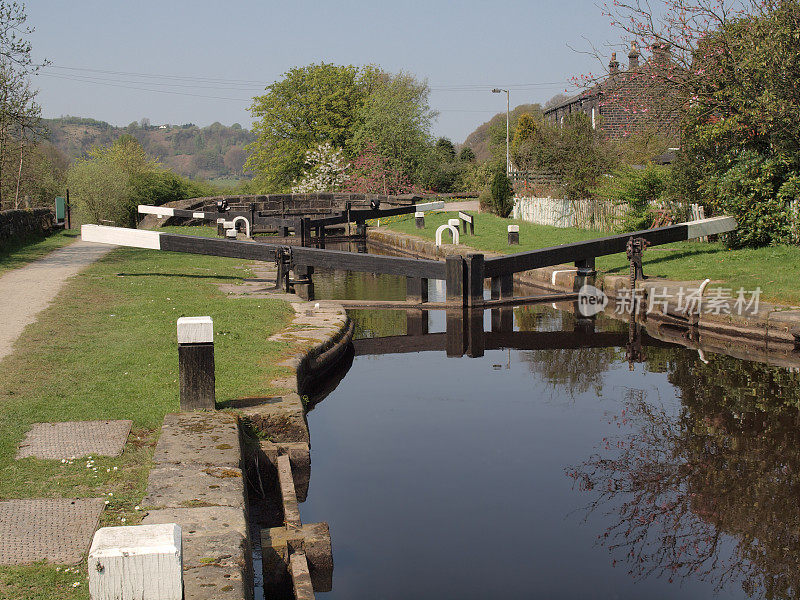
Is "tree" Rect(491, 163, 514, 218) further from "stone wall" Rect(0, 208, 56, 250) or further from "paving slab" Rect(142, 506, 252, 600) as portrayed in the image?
"paving slab" Rect(142, 506, 252, 600)

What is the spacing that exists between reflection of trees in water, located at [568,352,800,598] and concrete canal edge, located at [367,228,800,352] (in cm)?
155

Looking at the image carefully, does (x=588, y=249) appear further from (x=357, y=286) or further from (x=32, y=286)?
(x=32, y=286)

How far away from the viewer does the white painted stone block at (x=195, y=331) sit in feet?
18.4

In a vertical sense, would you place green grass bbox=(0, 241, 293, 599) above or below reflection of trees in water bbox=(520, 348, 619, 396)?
above

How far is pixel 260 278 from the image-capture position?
1490 centimetres

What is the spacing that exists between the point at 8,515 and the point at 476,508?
2738mm

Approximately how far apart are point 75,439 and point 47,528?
4.47 feet

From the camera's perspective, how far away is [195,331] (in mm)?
5629

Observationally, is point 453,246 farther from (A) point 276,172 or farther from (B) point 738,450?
(A) point 276,172

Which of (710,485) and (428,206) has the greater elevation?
(428,206)

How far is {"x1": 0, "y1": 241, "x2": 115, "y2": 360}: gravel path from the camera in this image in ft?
30.0

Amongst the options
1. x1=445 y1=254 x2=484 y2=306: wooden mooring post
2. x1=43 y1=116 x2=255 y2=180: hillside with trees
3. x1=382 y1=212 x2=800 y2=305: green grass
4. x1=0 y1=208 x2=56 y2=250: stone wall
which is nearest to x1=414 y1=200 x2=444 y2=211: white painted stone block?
x1=382 y1=212 x2=800 y2=305: green grass

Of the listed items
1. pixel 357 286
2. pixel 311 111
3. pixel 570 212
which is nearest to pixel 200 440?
pixel 357 286

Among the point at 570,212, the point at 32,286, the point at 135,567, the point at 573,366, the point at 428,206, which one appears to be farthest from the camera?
the point at 428,206
